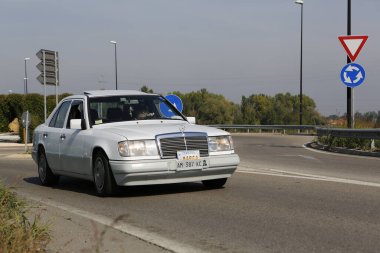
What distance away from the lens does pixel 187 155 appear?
322 inches

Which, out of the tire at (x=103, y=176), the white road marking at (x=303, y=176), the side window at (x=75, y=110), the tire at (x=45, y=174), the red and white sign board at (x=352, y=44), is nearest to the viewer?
the tire at (x=103, y=176)

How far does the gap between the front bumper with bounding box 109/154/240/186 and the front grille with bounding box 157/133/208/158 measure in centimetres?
12

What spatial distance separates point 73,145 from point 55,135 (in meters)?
1.00

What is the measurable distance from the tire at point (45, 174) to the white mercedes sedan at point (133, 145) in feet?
0.66

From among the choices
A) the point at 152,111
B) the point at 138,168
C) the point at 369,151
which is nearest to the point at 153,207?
the point at 138,168

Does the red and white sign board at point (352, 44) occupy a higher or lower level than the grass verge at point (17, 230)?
higher

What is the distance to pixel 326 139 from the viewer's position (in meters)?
21.5

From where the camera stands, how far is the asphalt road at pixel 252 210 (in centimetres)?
544

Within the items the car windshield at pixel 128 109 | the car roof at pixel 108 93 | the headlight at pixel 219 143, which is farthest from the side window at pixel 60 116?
the headlight at pixel 219 143

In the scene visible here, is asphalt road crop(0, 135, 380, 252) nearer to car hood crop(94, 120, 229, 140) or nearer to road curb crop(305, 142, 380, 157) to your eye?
car hood crop(94, 120, 229, 140)

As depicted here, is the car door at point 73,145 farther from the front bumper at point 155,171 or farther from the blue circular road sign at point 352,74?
the blue circular road sign at point 352,74

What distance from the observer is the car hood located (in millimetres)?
8156

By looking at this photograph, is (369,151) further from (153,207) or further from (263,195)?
(153,207)

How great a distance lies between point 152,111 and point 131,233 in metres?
3.88
